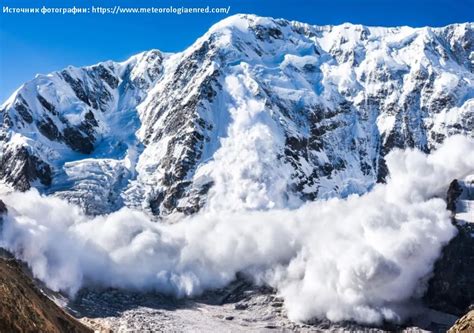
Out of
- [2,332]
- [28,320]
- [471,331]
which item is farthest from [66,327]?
[471,331]

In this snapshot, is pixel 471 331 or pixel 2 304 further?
pixel 2 304

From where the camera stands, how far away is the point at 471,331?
68125 mm

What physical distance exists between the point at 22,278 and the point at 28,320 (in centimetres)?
4126

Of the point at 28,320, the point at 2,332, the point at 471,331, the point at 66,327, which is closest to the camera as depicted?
the point at 471,331

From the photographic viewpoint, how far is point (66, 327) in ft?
410

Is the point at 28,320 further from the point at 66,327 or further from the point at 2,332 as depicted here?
the point at 66,327

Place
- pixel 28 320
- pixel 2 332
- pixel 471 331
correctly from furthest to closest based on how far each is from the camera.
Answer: pixel 28 320, pixel 2 332, pixel 471 331

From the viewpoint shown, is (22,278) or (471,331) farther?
(22,278)

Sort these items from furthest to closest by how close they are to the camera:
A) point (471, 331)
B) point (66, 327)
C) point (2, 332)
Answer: point (66, 327)
point (2, 332)
point (471, 331)

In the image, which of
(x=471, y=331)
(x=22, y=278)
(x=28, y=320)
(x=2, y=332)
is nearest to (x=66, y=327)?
(x=22, y=278)

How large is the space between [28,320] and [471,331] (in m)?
50.9

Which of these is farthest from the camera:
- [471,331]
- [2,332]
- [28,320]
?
[28,320]

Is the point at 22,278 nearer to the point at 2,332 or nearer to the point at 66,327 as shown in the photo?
the point at 66,327

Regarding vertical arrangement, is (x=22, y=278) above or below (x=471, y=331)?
above
